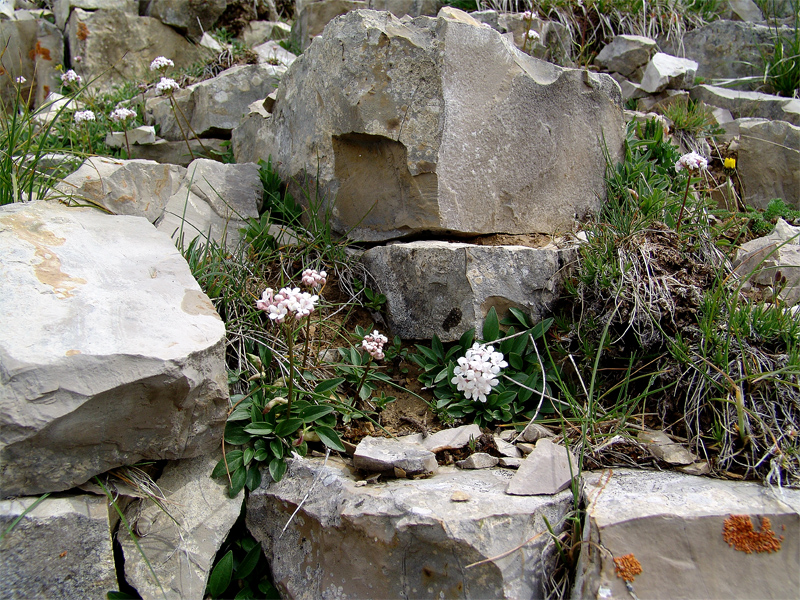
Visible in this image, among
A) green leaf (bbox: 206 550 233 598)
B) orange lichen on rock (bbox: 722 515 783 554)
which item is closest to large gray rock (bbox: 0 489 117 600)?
green leaf (bbox: 206 550 233 598)

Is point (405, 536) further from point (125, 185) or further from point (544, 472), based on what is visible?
point (125, 185)

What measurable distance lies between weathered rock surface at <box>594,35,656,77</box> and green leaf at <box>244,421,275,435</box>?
14.7 ft

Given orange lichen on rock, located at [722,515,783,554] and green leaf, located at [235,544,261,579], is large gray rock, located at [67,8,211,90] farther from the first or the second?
orange lichen on rock, located at [722,515,783,554]

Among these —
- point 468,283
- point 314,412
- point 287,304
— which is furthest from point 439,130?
point 314,412

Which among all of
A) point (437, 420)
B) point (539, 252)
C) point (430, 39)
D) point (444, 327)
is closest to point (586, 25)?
point (430, 39)

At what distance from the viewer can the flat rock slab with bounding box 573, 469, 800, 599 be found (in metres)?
1.78

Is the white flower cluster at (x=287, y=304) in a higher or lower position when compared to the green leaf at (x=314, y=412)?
higher

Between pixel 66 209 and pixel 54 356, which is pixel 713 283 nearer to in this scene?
pixel 54 356

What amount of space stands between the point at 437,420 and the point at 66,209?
197 cm

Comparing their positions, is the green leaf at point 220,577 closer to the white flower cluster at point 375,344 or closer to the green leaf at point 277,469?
the green leaf at point 277,469

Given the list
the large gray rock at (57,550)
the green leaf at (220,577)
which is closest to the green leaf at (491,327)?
the green leaf at (220,577)

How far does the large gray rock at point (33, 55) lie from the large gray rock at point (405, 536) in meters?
5.54

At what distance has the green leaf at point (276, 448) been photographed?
2.27m

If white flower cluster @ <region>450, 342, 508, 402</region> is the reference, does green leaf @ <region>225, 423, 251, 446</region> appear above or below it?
below
